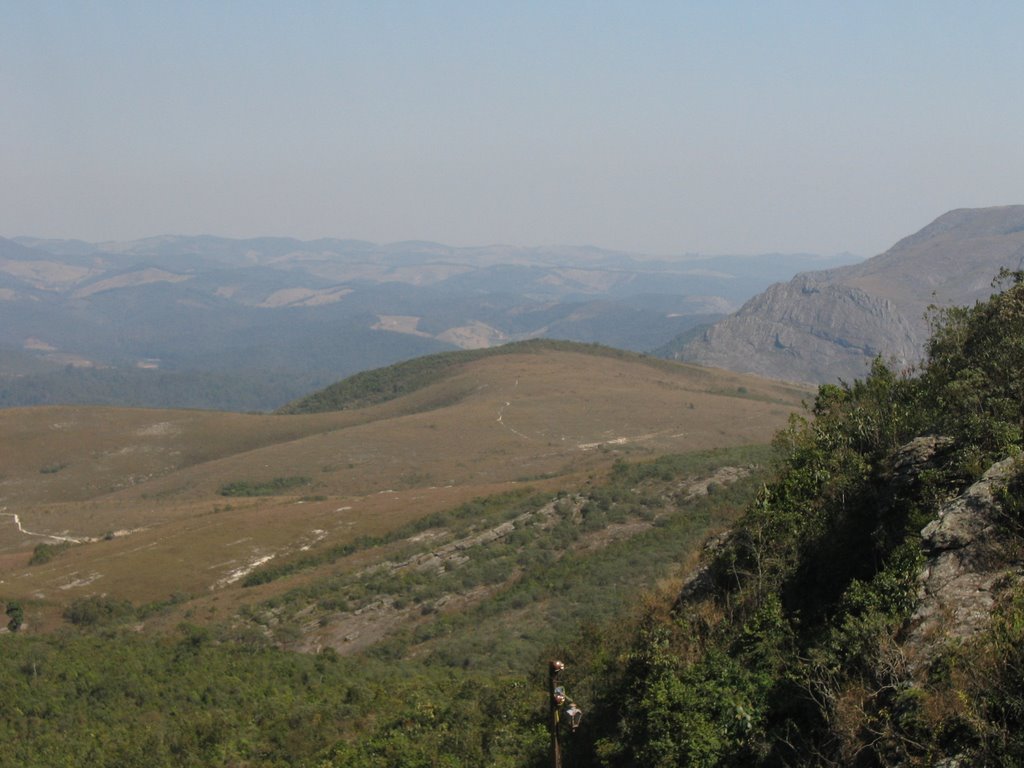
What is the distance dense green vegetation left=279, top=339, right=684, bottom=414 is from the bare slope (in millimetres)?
5531

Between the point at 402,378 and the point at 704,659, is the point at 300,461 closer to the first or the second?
the point at 402,378

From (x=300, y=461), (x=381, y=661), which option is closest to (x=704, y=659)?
(x=381, y=661)

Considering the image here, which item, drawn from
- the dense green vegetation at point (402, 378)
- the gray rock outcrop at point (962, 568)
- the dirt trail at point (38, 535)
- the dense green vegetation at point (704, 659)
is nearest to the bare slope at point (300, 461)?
the dirt trail at point (38, 535)

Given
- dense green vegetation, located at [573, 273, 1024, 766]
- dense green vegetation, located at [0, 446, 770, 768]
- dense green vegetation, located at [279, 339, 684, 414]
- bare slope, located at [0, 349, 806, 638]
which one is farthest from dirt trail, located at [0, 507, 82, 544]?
dense green vegetation, located at [279, 339, 684, 414]

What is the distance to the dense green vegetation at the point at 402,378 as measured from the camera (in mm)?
134000

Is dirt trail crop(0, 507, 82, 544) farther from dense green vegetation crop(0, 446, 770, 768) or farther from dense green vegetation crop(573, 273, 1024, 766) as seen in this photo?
dense green vegetation crop(573, 273, 1024, 766)

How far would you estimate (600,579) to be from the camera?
35062 millimetres

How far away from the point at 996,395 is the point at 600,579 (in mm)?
22174

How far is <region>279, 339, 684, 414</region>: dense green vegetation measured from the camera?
134 m

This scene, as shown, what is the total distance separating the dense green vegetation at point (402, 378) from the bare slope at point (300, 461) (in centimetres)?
553

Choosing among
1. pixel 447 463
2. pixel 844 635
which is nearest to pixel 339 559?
pixel 447 463

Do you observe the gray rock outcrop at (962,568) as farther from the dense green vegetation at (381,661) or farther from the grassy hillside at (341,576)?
the grassy hillside at (341,576)

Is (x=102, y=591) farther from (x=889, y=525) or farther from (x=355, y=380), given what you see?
(x=355, y=380)

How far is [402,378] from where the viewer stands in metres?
141
